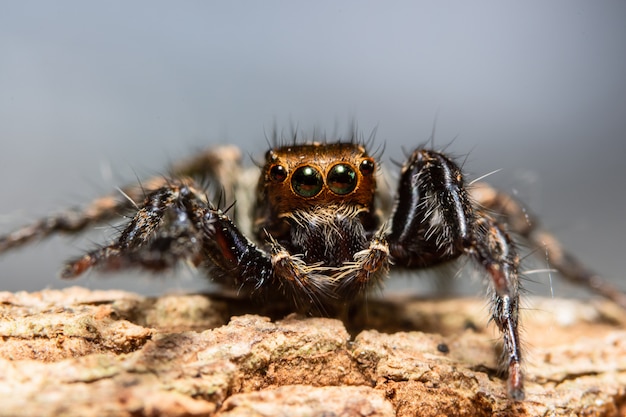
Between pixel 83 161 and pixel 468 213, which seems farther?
pixel 83 161

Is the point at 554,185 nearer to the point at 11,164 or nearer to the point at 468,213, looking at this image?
the point at 468,213

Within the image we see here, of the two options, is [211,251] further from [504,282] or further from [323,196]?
[504,282]

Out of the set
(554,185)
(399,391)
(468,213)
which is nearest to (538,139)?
(554,185)

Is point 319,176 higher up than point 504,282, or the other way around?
point 319,176

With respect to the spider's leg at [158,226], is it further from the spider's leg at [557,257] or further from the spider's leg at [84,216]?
the spider's leg at [557,257]

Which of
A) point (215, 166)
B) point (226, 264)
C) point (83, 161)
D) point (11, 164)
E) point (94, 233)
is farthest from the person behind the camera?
point (83, 161)

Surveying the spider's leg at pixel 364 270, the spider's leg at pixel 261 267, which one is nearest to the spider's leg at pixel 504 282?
the spider's leg at pixel 364 270

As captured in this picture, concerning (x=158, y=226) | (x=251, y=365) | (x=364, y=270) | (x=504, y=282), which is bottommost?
(x=251, y=365)

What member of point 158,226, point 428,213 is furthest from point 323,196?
point 158,226
